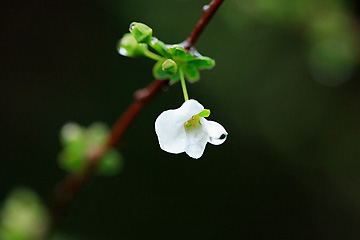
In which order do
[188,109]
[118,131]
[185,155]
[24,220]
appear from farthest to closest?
1. [185,155]
2. [24,220]
3. [118,131]
4. [188,109]

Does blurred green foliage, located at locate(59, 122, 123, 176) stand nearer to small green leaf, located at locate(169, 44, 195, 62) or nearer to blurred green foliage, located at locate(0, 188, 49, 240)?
blurred green foliage, located at locate(0, 188, 49, 240)

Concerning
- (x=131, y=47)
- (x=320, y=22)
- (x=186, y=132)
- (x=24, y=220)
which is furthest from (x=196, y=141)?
(x=320, y=22)

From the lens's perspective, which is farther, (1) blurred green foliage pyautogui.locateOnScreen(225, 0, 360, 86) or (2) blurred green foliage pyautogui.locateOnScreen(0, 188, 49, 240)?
(1) blurred green foliage pyautogui.locateOnScreen(225, 0, 360, 86)

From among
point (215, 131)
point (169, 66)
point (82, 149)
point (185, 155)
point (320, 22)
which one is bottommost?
point (215, 131)

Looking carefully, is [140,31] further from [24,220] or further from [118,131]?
[24,220]

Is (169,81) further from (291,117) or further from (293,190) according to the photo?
(293,190)

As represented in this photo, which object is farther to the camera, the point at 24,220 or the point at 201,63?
the point at 24,220

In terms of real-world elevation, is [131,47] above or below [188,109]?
above

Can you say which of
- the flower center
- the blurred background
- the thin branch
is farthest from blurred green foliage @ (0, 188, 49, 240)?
the flower center
